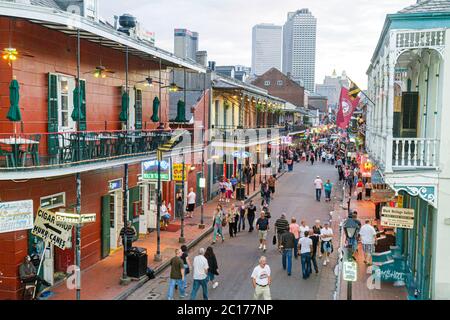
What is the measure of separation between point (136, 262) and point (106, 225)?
301cm

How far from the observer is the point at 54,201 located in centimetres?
1432

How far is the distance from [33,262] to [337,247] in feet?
37.1

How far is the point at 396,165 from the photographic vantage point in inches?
436

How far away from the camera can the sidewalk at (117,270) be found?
44.6ft

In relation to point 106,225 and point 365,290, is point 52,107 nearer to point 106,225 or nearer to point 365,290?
point 106,225

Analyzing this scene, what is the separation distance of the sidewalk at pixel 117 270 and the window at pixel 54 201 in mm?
2242

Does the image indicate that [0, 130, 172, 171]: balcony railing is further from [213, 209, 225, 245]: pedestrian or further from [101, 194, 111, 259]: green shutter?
[213, 209, 225, 245]: pedestrian

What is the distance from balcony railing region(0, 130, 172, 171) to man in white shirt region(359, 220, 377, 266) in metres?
7.63

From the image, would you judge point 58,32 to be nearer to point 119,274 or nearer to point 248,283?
point 119,274

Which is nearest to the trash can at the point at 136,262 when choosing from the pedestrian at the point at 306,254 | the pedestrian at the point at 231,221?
the pedestrian at the point at 306,254

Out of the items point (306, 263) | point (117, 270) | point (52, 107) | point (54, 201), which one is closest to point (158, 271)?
point (117, 270)

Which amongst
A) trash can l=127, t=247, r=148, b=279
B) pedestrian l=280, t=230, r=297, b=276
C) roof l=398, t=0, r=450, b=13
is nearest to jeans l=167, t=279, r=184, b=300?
trash can l=127, t=247, r=148, b=279

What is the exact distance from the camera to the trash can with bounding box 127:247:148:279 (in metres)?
15.0

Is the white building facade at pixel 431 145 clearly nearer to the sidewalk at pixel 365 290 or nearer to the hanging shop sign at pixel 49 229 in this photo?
the sidewalk at pixel 365 290
